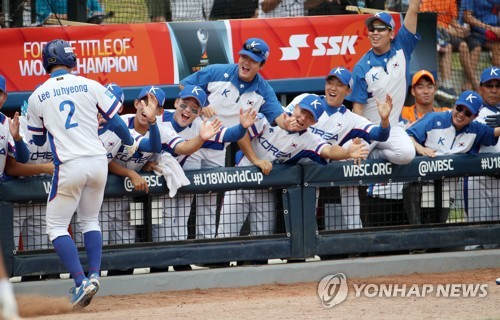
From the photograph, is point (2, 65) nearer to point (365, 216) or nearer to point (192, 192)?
point (192, 192)

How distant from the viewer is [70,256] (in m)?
6.30

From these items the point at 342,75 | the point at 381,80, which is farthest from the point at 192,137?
the point at 381,80

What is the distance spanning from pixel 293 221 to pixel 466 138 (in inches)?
66.9

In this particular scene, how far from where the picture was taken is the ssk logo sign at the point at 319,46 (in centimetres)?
948

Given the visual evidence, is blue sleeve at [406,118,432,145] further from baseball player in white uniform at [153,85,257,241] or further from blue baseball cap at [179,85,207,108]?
blue baseball cap at [179,85,207,108]

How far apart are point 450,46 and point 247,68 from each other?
4.20 metres

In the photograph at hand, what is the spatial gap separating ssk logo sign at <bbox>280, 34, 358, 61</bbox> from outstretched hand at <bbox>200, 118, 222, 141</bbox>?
2.72 m

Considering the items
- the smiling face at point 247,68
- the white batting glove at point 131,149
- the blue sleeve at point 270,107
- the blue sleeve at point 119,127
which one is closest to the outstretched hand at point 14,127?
the blue sleeve at point 119,127

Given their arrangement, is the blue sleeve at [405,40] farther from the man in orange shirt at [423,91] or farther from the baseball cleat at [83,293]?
the baseball cleat at [83,293]

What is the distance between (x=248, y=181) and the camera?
289 inches

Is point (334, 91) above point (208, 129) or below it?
above

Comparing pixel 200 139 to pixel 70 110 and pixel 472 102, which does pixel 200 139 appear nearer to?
pixel 70 110

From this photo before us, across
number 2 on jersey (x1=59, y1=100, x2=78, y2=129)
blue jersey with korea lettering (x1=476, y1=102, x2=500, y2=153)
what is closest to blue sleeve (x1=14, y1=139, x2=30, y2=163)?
number 2 on jersey (x1=59, y1=100, x2=78, y2=129)

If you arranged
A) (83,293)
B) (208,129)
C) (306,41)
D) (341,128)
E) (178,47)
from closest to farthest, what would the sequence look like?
(83,293)
(208,129)
(341,128)
(178,47)
(306,41)
